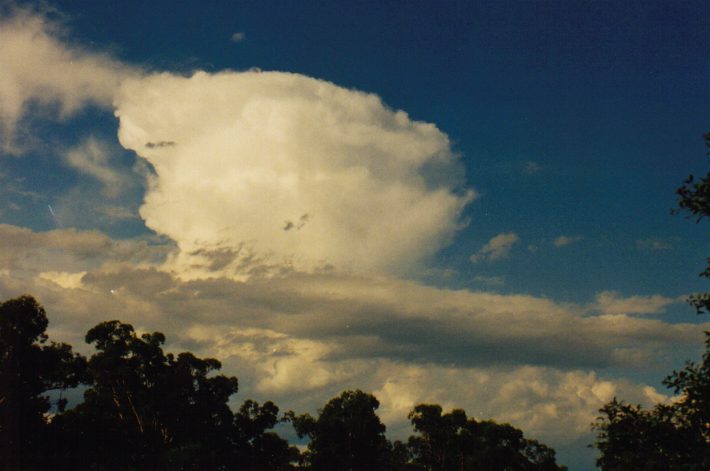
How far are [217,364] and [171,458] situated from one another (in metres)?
15.3

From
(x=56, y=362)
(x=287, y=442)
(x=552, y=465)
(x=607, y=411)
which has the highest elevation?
(x=56, y=362)

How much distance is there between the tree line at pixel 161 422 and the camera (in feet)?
156

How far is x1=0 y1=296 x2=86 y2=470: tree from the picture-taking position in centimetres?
4588

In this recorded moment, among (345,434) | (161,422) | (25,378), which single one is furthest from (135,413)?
(345,434)

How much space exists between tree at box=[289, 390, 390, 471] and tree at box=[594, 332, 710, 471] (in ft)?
244

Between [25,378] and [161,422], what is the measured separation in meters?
17.8

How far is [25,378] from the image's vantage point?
47562mm

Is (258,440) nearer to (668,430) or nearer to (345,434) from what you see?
(345,434)

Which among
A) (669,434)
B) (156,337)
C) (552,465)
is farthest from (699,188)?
(552,465)

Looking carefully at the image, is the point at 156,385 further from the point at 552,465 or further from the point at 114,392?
the point at 552,465

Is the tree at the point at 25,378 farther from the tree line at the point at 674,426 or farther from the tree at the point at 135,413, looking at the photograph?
the tree line at the point at 674,426

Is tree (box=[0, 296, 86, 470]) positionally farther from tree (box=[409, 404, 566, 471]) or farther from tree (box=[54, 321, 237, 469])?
tree (box=[409, 404, 566, 471])

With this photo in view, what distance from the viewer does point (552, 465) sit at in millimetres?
97750

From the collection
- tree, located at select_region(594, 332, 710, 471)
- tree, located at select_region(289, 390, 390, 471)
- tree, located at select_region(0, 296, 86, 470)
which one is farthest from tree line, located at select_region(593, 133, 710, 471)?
tree, located at select_region(289, 390, 390, 471)
